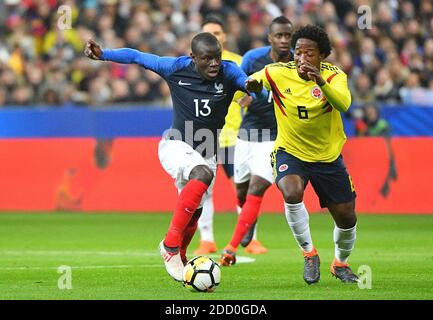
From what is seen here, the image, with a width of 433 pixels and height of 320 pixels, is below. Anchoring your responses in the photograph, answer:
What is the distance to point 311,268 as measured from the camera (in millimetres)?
10031

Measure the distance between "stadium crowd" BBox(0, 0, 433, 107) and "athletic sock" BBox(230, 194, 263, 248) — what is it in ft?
25.1

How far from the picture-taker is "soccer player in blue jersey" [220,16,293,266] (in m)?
12.6

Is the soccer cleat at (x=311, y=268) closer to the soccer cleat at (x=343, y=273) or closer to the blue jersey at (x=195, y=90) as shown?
the soccer cleat at (x=343, y=273)

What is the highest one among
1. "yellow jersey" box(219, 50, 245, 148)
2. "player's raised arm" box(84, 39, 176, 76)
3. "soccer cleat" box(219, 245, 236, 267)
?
"player's raised arm" box(84, 39, 176, 76)

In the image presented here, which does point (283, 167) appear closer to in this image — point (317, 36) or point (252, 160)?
point (317, 36)

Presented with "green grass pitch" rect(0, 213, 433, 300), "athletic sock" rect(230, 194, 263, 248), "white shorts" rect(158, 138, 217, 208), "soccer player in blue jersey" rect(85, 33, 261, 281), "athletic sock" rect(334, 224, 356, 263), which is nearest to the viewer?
"green grass pitch" rect(0, 213, 433, 300)

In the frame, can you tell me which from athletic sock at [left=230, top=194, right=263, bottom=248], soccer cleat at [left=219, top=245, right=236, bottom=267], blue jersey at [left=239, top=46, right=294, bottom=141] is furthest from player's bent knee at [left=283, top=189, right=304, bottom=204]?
blue jersey at [left=239, top=46, right=294, bottom=141]

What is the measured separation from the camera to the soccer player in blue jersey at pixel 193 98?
10148 millimetres

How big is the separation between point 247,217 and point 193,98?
2503 mm

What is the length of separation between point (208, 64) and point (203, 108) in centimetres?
45

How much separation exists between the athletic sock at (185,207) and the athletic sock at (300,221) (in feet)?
2.62

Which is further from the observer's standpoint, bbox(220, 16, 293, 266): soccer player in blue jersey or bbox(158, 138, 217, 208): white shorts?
bbox(220, 16, 293, 266): soccer player in blue jersey

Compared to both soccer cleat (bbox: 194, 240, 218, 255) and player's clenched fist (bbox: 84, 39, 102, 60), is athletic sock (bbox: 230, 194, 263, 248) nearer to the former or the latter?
soccer cleat (bbox: 194, 240, 218, 255)

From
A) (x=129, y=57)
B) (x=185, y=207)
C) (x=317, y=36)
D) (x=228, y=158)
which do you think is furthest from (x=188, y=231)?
(x=228, y=158)
